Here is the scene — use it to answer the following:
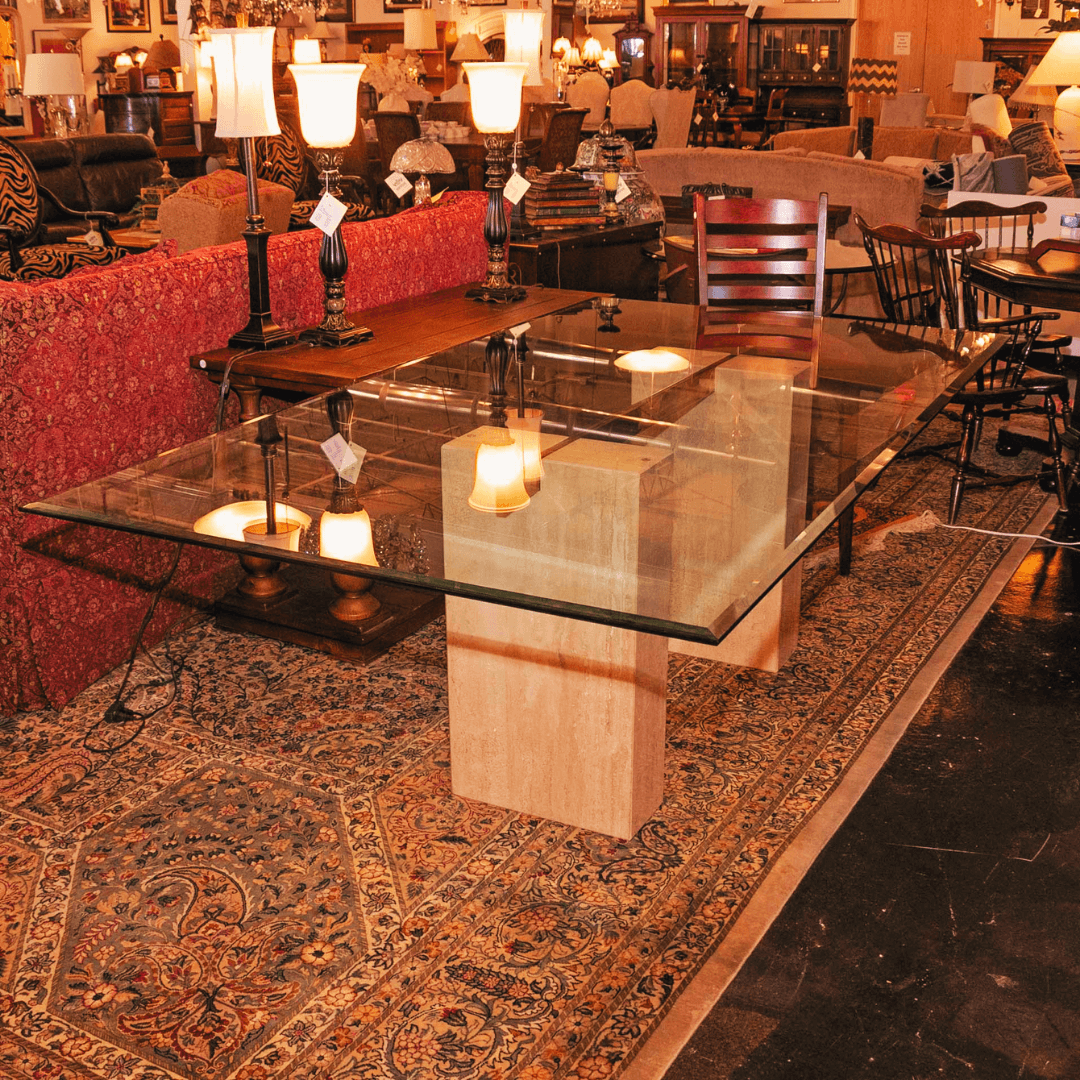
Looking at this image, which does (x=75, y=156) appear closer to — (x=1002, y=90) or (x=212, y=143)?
(x=212, y=143)

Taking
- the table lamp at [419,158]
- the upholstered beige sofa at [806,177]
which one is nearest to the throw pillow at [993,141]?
the upholstered beige sofa at [806,177]

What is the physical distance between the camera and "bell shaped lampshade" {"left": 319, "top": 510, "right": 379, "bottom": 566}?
66.5 inches

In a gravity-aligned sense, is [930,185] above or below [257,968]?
above

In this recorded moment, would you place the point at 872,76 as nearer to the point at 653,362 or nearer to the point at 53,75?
the point at 53,75

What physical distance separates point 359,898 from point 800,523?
1.11 metres

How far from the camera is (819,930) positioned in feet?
7.14

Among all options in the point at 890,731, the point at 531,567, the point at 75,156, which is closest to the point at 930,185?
the point at 75,156

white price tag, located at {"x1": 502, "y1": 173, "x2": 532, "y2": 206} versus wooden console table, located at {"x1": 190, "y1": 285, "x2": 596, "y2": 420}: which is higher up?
white price tag, located at {"x1": 502, "y1": 173, "x2": 532, "y2": 206}

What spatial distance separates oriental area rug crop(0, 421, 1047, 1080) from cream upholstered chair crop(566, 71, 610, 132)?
1233 centimetres

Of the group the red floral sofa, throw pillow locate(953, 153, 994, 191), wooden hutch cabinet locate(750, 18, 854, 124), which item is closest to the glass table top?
the red floral sofa

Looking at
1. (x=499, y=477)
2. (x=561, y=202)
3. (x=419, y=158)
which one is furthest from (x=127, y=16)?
(x=499, y=477)

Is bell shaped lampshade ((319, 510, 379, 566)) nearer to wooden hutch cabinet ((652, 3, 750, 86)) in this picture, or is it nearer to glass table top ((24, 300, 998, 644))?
glass table top ((24, 300, 998, 644))

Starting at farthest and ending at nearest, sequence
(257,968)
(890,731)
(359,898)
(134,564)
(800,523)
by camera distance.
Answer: (134,564) → (890,731) → (359,898) → (257,968) → (800,523)

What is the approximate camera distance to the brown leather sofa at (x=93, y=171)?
8.66 meters
